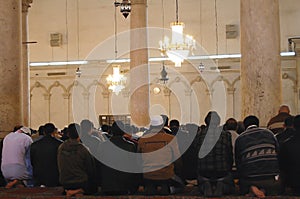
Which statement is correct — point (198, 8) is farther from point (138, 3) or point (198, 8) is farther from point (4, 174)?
point (4, 174)

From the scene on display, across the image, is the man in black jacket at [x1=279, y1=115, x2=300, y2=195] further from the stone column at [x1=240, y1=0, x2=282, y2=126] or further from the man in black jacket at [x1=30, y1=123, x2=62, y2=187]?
the man in black jacket at [x1=30, y1=123, x2=62, y2=187]

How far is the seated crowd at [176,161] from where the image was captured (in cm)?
605

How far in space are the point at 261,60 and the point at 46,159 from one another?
3.15 meters

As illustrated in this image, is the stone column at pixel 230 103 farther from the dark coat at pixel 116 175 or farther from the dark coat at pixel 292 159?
the dark coat at pixel 292 159

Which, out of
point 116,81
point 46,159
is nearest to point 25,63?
point 116,81

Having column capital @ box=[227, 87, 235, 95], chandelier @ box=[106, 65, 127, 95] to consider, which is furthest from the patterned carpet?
column capital @ box=[227, 87, 235, 95]

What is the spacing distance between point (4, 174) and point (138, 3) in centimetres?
734

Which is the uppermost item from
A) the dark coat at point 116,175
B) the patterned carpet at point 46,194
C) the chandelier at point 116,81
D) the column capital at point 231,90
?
the chandelier at point 116,81

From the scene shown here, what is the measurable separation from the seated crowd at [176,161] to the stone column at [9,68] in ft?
3.17

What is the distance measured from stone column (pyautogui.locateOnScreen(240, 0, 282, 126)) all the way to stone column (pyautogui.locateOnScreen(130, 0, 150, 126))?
20.6ft

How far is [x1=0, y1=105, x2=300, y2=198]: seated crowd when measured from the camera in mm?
6055

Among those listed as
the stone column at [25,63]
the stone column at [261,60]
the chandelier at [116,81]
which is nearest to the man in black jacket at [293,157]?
the stone column at [261,60]

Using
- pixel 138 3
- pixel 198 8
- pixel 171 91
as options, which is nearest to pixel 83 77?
pixel 171 91

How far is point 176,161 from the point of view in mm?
6703
